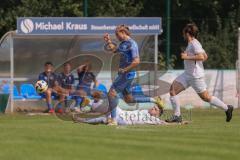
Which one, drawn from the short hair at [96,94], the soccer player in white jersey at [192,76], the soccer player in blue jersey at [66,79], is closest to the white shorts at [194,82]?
the soccer player in white jersey at [192,76]

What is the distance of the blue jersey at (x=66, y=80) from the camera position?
23.0m

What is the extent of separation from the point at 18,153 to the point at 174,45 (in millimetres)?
23875

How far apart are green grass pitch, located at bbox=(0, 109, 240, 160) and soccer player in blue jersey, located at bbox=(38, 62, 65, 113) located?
10.0 meters

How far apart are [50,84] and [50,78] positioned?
0.72 ft

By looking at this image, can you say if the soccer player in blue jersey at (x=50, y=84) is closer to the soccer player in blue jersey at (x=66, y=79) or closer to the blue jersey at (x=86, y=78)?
the soccer player in blue jersey at (x=66, y=79)

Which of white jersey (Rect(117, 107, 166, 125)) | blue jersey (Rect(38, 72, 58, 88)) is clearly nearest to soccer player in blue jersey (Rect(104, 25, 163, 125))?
white jersey (Rect(117, 107, 166, 125))

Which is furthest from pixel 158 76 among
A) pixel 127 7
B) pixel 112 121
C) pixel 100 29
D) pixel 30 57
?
pixel 127 7

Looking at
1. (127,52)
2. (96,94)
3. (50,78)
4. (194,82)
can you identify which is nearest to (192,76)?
(194,82)

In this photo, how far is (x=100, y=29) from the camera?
23.8 meters

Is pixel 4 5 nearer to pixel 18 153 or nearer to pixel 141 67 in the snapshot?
pixel 141 67

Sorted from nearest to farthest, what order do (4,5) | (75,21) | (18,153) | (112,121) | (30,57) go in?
(18,153), (112,121), (75,21), (30,57), (4,5)

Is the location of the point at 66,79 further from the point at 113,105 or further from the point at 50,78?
the point at 113,105

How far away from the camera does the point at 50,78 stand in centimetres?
2358

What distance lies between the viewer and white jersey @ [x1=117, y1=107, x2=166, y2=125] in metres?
14.8
